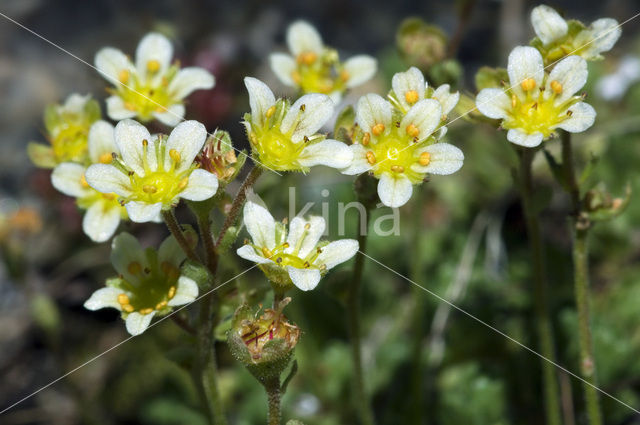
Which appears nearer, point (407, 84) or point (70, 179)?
point (407, 84)

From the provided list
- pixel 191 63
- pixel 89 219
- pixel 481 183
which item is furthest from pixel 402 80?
pixel 191 63

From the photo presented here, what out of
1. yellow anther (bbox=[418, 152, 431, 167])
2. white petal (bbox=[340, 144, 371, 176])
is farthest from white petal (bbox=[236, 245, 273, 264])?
yellow anther (bbox=[418, 152, 431, 167])

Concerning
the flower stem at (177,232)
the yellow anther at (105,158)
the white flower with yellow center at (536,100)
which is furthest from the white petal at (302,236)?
the yellow anther at (105,158)

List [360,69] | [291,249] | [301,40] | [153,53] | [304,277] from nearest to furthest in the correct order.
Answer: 1. [304,277]
2. [291,249]
3. [153,53]
4. [360,69]
5. [301,40]

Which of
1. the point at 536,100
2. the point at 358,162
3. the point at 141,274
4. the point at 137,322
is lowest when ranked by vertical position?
the point at 137,322

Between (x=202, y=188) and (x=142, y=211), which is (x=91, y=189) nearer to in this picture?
(x=142, y=211)

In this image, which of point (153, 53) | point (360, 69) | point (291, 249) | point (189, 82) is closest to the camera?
point (291, 249)

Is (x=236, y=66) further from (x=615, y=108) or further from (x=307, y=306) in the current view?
(x=615, y=108)

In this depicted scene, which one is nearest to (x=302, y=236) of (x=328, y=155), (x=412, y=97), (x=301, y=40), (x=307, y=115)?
(x=328, y=155)
